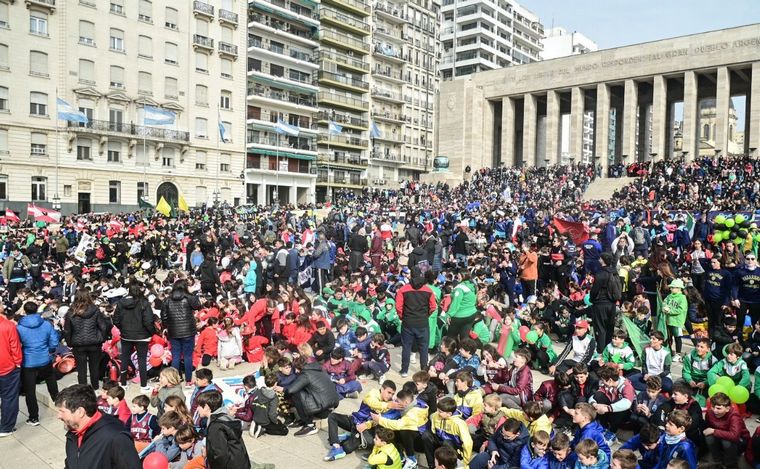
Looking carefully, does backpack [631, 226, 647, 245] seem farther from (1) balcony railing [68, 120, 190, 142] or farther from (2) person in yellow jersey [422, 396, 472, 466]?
(1) balcony railing [68, 120, 190, 142]

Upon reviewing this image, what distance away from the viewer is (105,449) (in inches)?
167

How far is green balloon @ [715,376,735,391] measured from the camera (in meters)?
7.42

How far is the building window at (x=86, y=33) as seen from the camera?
42875 mm

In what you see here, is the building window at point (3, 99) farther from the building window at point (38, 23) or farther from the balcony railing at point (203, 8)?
the balcony railing at point (203, 8)

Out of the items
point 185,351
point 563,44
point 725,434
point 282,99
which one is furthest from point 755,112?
point 563,44

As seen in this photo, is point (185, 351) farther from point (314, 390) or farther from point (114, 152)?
point (114, 152)

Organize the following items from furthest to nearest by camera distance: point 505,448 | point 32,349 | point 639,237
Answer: point 639,237
point 32,349
point 505,448

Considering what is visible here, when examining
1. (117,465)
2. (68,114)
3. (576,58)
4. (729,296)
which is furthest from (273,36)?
(117,465)

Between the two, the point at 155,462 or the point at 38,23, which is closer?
the point at 155,462

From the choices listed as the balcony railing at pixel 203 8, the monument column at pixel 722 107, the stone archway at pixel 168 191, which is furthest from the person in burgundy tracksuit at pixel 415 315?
the balcony railing at pixel 203 8

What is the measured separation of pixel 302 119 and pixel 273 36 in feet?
27.2

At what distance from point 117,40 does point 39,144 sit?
9.82 m

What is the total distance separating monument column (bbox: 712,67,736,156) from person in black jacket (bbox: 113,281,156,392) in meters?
46.1

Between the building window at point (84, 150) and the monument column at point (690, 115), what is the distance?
1761 inches
